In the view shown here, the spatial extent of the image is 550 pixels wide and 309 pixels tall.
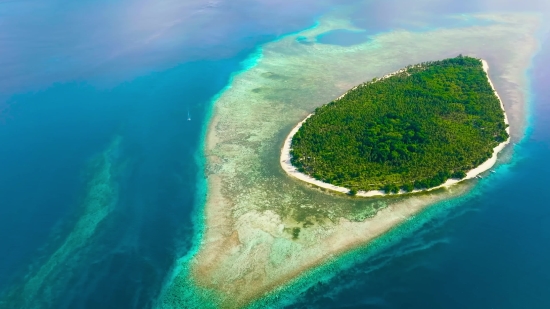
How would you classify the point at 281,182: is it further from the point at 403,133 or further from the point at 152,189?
the point at 403,133

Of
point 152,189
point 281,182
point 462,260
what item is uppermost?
point 281,182

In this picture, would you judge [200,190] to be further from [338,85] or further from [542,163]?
[542,163]

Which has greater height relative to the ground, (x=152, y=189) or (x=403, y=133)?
(x=403, y=133)

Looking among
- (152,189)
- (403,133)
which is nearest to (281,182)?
(152,189)

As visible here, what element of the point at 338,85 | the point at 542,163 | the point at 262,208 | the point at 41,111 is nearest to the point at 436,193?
the point at 542,163

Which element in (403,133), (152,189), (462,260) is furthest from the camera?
(403,133)

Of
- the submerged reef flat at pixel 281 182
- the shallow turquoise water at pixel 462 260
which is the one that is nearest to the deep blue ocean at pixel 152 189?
the shallow turquoise water at pixel 462 260

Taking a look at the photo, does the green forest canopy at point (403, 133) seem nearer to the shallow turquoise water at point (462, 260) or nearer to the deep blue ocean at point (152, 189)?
the deep blue ocean at point (152, 189)
